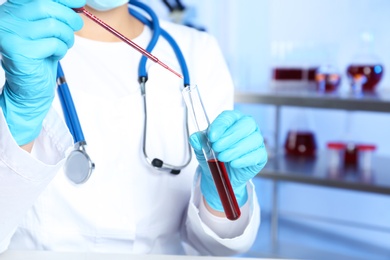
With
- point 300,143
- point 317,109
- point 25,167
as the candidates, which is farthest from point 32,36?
point 317,109

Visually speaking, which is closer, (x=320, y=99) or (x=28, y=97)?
(x=28, y=97)

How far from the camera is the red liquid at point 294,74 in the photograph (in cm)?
242

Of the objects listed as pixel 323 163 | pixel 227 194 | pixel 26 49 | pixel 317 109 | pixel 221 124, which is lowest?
pixel 323 163

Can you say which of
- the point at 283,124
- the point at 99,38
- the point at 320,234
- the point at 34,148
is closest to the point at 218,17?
the point at 283,124

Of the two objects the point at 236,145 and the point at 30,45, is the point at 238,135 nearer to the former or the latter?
the point at 236,145

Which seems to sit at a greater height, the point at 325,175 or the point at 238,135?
the point at 238,135

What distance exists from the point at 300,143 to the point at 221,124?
63.0 inches

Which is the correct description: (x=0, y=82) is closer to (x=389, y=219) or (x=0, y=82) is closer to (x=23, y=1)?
(x=23, y=1)

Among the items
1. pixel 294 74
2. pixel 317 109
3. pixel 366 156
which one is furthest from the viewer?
pixel 317 109

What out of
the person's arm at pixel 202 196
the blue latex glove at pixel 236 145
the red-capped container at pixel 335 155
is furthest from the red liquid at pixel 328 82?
the blue latex glove at pixel 236 145

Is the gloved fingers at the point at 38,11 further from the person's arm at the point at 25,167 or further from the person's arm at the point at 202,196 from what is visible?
the person's arm at the point at 202,196

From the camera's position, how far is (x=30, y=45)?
88cm

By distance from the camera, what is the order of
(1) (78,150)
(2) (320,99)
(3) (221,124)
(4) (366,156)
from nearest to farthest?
1. (3) (221,124)
2. (1) (78,150)
3. (2) (320,99)
4. (4) (366,156)

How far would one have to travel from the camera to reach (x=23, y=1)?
0.88m
